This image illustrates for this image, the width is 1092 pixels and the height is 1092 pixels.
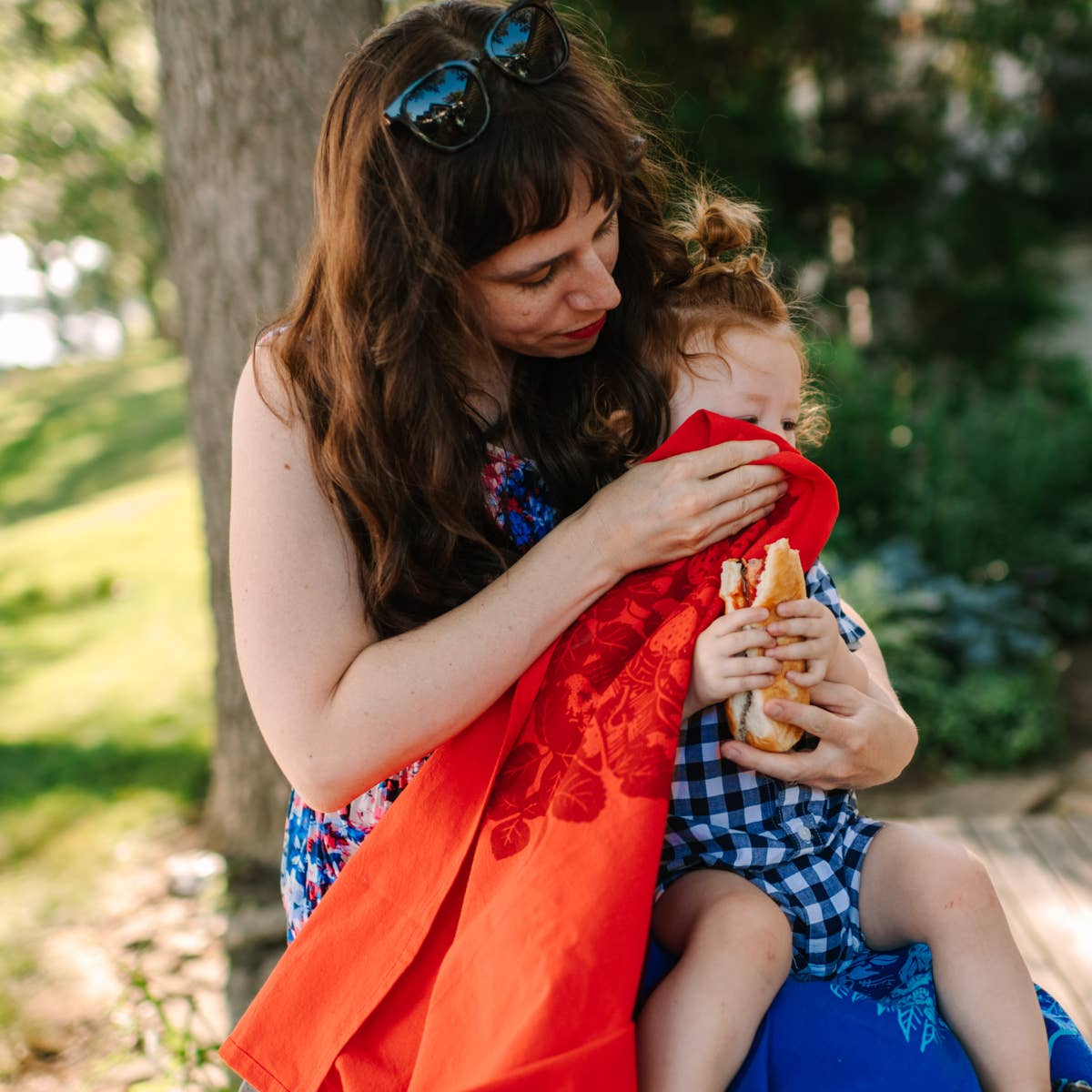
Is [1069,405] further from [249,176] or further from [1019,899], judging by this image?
[249,176]

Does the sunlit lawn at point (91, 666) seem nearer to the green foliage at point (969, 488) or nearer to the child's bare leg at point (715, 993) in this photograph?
the child's bare leg at point (715, 993)

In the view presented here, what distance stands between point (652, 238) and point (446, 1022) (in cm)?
116

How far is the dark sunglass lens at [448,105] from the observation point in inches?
51.9

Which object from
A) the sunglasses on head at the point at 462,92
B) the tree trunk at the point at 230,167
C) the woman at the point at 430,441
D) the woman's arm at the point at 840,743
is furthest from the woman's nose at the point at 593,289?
the tree trunk at the point at 230,167

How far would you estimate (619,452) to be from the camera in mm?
1688

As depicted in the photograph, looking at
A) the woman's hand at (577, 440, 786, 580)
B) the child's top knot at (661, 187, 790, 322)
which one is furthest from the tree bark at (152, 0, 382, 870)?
the woman's hand at (577, 440, 786, 580)

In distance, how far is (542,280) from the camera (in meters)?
1.45

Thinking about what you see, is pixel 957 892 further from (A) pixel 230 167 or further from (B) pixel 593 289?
(A) pixel 230 167

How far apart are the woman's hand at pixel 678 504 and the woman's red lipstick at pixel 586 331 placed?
210 mm

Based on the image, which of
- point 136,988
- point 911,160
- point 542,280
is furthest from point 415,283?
point 911,160

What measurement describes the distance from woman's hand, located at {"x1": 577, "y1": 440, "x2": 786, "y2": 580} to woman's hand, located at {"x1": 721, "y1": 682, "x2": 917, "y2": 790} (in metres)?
0.24

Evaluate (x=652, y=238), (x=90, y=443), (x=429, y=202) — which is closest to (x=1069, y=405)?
(x=652, y=238)

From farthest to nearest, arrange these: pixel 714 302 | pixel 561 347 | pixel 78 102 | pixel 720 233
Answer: pixel 78 102 < pixel 720 233 < pixel 714 302 < pixel 561 347

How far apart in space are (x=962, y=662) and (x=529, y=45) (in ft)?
12.8
